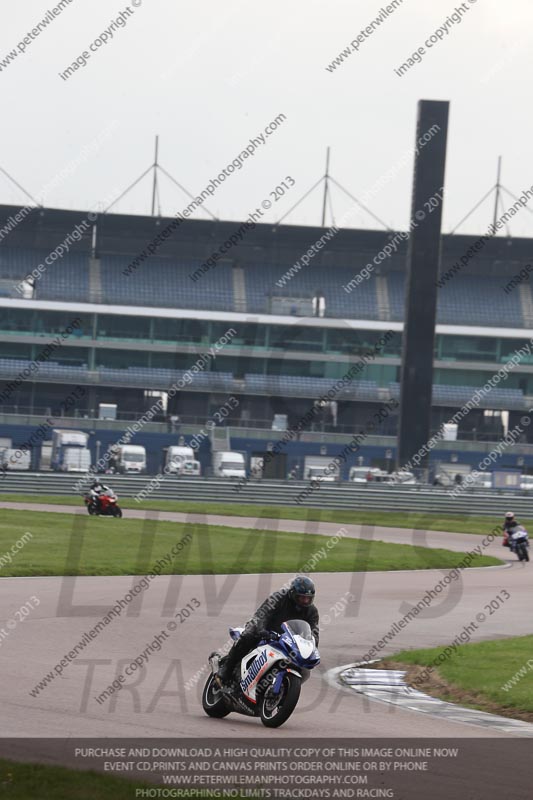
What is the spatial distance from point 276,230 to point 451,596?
6493cm

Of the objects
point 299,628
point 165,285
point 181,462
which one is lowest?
point 299,628

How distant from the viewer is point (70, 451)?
6888 centimetres

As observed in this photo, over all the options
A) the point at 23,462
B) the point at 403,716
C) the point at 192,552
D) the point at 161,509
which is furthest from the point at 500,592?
the point at 23,462

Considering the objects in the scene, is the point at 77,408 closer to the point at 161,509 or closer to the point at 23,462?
the point at 23,462

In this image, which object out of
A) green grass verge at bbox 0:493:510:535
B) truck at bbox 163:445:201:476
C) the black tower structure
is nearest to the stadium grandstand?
truck at bbox 163:445:201:476

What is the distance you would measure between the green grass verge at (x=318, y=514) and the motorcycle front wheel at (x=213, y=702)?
33384 mm

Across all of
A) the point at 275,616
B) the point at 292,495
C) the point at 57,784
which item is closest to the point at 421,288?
the point at 292,495

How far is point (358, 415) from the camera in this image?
83.9 metres

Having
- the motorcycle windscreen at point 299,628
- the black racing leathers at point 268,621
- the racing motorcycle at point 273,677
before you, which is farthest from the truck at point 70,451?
the motorcycle windscreen at point 299,628

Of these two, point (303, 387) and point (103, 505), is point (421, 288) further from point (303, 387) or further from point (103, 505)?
point (103, 505)

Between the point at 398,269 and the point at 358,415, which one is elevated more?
the point at 398,269

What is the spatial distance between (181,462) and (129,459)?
3.05m

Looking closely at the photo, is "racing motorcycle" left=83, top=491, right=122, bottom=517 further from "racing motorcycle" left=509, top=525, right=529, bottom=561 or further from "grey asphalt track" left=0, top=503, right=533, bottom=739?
"grey asphalt track" left=0, top=503, right=533, bottom=739

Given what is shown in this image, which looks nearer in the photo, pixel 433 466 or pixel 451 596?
pixel 451 596
